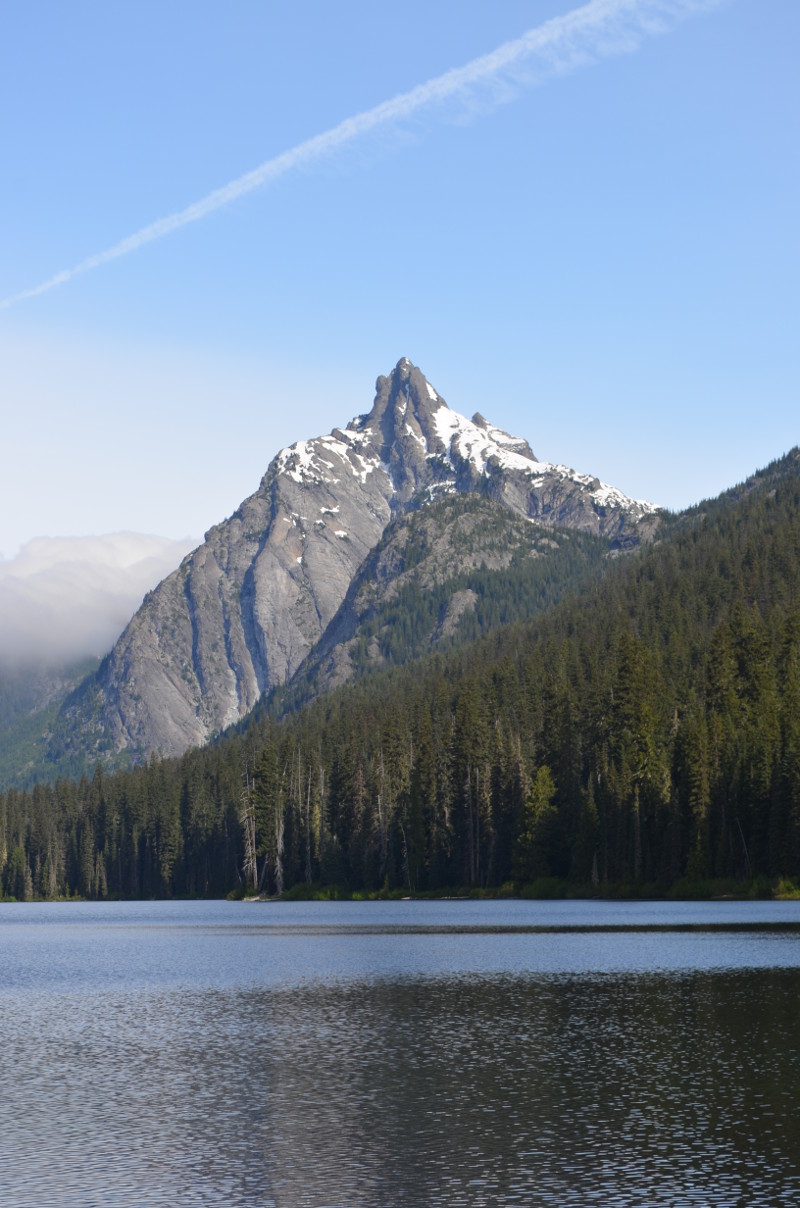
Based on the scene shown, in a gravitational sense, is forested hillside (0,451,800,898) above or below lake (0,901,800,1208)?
above

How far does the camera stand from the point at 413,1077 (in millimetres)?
38062

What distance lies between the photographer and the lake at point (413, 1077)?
2680 centimetres

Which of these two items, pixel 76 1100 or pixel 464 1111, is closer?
pixel 464 1111

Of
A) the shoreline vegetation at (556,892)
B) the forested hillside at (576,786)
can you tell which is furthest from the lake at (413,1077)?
the forested hillside at (576,786)

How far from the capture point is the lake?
87.9ft

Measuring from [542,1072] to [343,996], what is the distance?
2108cm

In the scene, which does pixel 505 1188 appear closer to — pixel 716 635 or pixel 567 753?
pixel 567 753

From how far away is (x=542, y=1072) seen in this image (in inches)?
1505

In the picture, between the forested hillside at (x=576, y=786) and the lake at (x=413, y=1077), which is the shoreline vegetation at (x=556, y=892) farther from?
the lake at (x=413, y=1077)

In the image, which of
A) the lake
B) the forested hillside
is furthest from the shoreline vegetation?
the lake

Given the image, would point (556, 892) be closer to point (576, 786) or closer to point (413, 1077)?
point (576, 786)

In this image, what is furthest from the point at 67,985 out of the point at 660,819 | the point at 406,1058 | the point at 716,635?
the point at 716,635

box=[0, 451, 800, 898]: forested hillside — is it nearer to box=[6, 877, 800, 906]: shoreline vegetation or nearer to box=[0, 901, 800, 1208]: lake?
box=[6, 877, 800, 906]: shoreline vegetation

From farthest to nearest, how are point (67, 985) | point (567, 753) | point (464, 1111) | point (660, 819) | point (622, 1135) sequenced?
point (567, 753) < point (660, 819) < point (67, 985) < point (464, 1111) < point (622, 1135)
